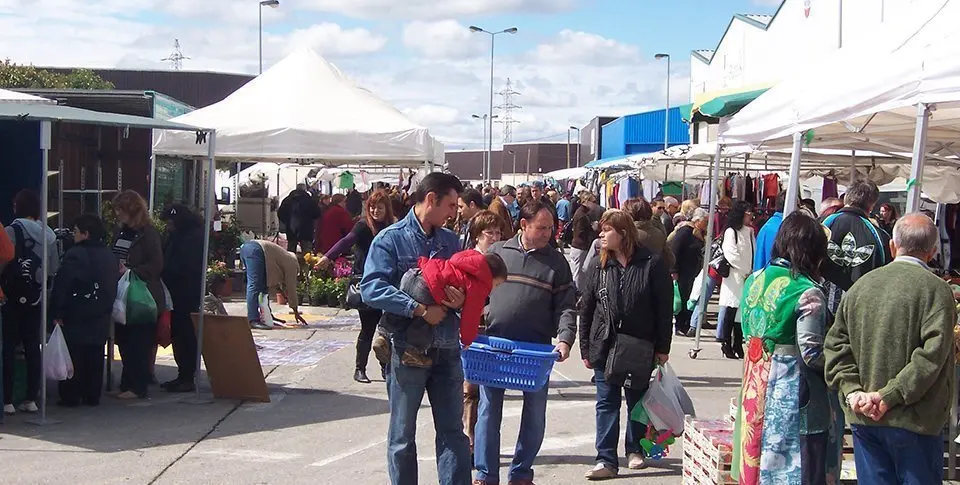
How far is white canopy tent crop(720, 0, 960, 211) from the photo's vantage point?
6.04 metres

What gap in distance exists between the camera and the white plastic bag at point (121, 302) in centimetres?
894

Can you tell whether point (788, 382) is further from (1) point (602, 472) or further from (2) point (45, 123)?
(2) point (45, 123)

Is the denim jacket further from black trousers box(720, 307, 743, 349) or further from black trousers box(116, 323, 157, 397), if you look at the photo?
black trousers box(720, 307, 743, 349)

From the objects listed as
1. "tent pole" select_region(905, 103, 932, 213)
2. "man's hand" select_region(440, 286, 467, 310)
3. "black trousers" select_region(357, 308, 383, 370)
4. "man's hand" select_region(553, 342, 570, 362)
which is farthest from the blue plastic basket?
"black trousers" select_region(357, 308, 383, 370)

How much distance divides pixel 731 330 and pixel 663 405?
5.62 meters

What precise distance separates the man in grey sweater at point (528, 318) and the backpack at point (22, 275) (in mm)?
3925

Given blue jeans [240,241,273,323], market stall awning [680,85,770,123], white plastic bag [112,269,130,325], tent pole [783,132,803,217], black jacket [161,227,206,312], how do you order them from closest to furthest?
tent pole [783,132,803,217] < white plastic bag [112,269,130,325] < black jacket [161,227,206,312] < market stall awning [680,85,770,123] < blue jeans [240,241,273,323]

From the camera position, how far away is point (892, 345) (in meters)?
4.63

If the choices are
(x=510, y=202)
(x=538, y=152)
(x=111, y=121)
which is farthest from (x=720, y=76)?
(x=538, y=152)

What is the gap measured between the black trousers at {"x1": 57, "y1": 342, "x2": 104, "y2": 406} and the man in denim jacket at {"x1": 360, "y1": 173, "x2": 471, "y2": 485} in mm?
4230

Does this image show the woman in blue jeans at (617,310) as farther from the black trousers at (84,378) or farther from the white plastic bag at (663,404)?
the black trousers at (84,378)

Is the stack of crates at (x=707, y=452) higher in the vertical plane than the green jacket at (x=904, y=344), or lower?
lower

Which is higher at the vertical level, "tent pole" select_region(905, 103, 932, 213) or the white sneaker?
"tent pole" select_region(905, 103, 932, 213)

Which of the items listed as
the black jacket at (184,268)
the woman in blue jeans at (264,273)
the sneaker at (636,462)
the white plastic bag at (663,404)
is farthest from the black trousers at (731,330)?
the black jacket at (184,268)
